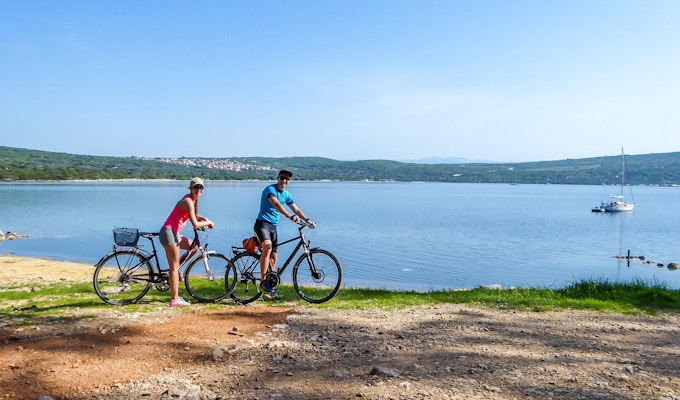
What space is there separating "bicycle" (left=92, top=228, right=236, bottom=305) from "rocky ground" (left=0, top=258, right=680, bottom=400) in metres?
0.77

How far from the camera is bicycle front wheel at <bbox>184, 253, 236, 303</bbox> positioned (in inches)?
361

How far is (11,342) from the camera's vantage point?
6.41m

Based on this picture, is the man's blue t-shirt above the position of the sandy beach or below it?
above

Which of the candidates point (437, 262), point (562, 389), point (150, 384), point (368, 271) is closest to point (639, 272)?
point (437, 262)

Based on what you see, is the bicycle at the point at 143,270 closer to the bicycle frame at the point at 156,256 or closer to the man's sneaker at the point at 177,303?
the bicycle frame at the point at 156,256

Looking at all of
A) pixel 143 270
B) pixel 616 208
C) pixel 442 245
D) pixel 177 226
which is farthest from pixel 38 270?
pixel 616 208

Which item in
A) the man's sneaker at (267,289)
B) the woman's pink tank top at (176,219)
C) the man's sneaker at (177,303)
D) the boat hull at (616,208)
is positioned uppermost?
the woman's pink tank top at (176,219)

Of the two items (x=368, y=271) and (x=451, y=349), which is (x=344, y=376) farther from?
(x=368, y=271)

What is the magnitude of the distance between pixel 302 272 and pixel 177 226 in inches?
94.0

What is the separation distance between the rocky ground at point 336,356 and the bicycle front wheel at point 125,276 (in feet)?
2.47

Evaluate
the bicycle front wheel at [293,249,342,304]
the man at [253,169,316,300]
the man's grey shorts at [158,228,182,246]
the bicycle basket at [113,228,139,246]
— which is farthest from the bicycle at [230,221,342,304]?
the bicycle basket at [113,228,139,246]

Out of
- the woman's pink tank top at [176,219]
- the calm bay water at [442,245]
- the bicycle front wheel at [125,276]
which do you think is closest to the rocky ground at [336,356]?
the bicycle front wheel at [125,276]

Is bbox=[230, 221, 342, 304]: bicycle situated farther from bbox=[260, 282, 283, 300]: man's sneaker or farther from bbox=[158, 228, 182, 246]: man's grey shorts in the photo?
bbox=[158, 228, 182, 246]: man's grey shorts

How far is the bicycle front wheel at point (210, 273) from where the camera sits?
917 cm
